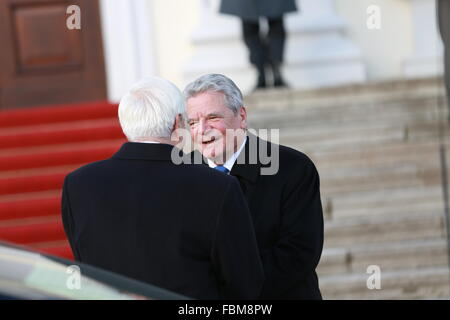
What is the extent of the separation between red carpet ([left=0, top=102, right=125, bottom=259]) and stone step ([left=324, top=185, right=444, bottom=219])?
1697mm

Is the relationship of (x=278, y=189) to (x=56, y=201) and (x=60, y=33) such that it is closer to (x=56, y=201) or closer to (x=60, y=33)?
(x=56, y=201)

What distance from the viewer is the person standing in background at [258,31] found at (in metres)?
8.11

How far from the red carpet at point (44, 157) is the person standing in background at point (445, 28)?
2565 mm

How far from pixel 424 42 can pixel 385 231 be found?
9.15 ft

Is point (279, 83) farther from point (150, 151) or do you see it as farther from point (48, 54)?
point (150, 151)

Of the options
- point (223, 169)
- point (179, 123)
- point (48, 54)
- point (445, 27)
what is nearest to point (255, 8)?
point (48, 54)

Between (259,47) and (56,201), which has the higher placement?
(259,47)

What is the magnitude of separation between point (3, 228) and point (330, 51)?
9.99 feet

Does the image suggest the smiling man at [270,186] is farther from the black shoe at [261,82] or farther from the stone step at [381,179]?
the black shoe at [261,82]

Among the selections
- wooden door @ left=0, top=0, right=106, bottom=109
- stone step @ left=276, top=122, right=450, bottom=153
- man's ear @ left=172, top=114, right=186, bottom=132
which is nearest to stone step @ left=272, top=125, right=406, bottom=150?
stone step @ left=276, top=122, right=450, bottom=153

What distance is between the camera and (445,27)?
6.14 metres

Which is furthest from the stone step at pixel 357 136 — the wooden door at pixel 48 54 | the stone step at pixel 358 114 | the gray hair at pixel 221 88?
Result: the gray hair at pixel 221 88
